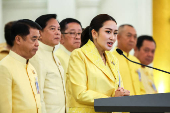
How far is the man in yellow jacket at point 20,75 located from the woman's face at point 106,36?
1.82 feet

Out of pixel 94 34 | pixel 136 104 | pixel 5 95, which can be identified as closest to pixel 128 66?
pixel 94 34

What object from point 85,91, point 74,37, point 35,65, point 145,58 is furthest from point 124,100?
point 145,58

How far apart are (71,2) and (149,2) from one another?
7.14 ft

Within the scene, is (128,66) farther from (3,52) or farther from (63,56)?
(3,52)

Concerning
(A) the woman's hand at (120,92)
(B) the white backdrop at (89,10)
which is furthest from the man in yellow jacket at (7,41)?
(B) the white backdrop at (89,10)

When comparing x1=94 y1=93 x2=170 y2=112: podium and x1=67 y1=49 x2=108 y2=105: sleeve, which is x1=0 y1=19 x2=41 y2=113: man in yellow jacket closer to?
x1=67 y1=49 x2=108 y2=105: sleeve

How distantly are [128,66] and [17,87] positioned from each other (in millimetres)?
2364

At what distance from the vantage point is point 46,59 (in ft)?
13.1

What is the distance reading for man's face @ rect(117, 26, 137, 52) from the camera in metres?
5.41

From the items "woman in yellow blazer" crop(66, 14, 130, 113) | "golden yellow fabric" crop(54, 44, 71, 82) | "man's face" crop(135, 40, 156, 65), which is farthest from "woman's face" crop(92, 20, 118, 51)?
"man's face" crop(135, 40, 156, 65)

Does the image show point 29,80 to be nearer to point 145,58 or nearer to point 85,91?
point 85,91

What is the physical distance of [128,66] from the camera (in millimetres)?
5246

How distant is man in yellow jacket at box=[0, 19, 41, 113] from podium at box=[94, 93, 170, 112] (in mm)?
878

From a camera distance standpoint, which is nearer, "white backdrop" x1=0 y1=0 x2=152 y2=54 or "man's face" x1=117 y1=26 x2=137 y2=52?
"man's face" x1=117 y1=26 x2=137 y2=52
